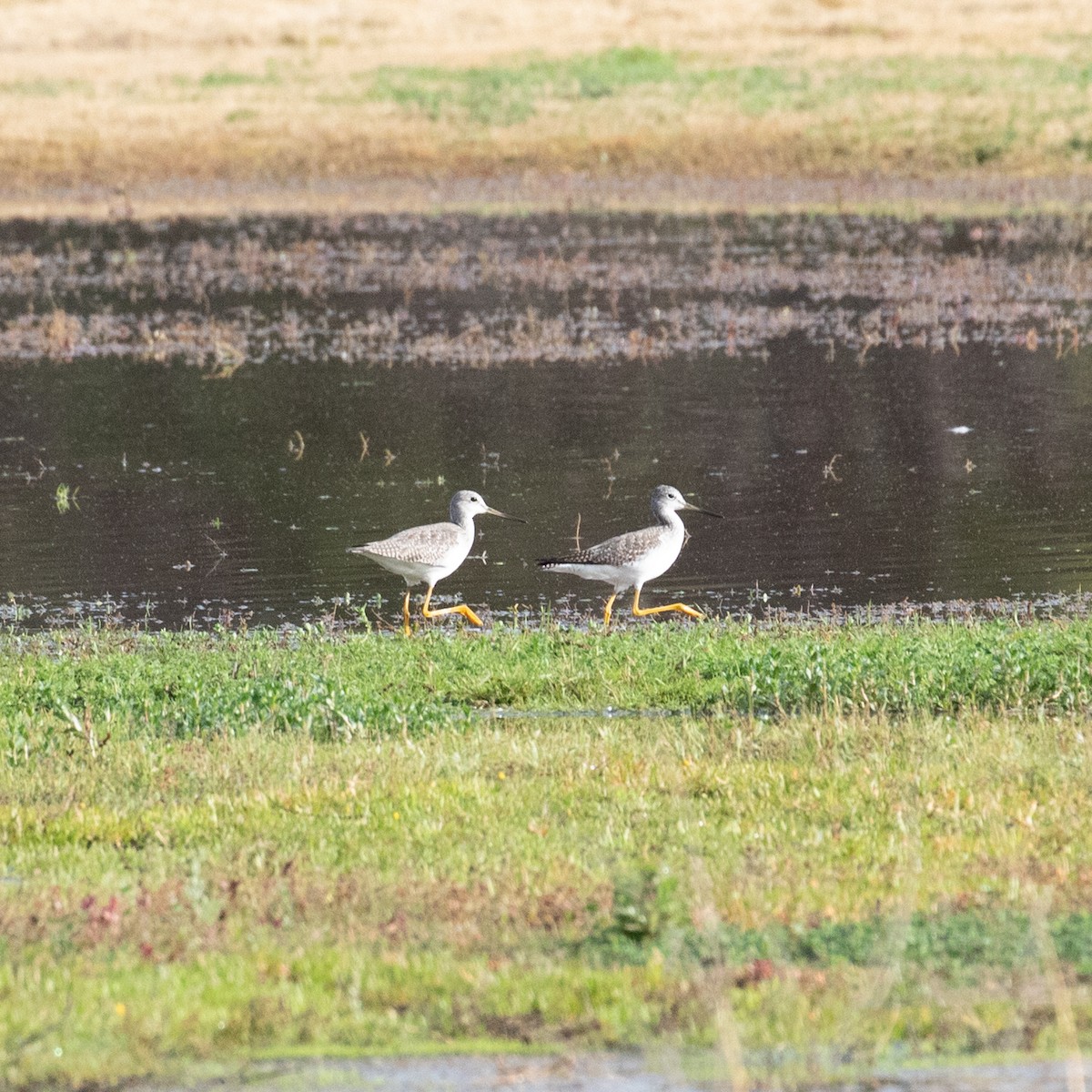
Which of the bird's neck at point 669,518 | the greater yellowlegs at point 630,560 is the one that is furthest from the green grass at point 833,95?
the greater yellowlegs at point 630,560

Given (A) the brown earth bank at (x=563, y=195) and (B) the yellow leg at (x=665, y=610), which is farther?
(A) the brown earth bank at (x=563, y=195)

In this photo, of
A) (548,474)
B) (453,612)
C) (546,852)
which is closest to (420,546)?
(453,612)

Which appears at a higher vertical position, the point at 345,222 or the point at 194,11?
the point at 194,11

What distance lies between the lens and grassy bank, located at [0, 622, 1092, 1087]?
6.75 meters

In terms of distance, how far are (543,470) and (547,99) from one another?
1505 inches

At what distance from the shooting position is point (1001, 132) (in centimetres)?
5278

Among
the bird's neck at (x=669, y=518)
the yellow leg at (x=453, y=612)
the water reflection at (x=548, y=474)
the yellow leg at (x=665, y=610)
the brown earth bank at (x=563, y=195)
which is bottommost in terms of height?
the water reflection at (x=548, y=474)

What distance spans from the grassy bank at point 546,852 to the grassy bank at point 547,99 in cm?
3933

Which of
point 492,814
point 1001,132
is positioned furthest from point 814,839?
point 1001,132

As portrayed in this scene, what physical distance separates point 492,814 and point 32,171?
1852 inches

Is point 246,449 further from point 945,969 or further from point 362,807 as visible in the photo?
point 945,969

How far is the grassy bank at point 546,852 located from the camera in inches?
266

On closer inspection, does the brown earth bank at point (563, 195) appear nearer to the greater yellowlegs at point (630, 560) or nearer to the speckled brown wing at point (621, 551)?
the greater yellowlegs at point (630, 560)

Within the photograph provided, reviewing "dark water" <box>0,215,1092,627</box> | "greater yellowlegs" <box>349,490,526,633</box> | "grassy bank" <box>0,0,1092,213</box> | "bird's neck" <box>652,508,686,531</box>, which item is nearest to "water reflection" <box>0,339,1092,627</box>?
"dark water" <box>0,215,1092,627</box>
